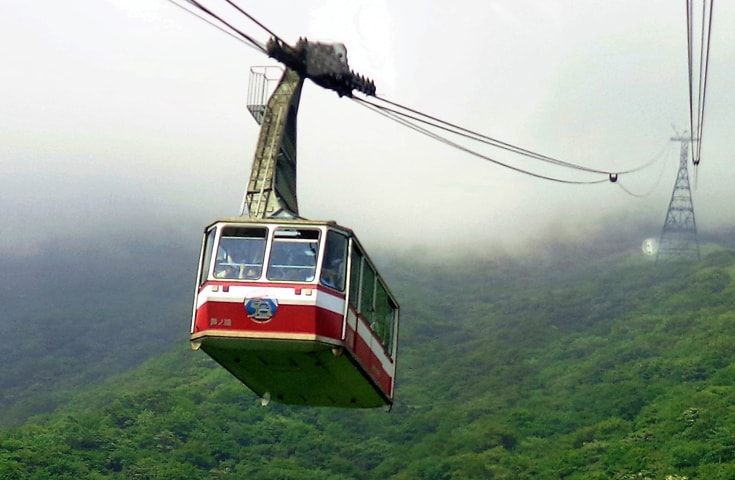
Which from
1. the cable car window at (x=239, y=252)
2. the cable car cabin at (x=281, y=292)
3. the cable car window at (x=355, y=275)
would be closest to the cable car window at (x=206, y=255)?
the cable car cabin at (x=281, y=292)

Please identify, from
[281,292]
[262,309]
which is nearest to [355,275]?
[281,292]

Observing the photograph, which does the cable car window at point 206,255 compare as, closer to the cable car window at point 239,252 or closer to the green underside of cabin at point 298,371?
the cable car window at point 239,252

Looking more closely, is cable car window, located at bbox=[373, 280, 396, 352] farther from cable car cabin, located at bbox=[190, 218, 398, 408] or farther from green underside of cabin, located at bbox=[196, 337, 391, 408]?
cable car cabin, located at bbox=[190, 218, 398, 408]

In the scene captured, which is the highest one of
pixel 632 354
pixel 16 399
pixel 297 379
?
pixel 297 379

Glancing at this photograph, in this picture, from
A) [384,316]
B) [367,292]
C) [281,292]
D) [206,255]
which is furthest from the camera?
[384,316]

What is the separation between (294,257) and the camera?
22.0 meters

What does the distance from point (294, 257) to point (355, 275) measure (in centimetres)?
119

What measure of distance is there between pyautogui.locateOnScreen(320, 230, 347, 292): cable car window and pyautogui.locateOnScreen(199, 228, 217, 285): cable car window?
2042 millimetres

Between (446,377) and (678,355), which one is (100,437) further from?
(678,355)

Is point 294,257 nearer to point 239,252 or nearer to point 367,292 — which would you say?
point 239,252

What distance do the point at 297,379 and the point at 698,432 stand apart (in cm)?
8128

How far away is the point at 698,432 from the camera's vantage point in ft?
328

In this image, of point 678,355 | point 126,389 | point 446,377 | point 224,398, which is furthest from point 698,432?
point 126,389

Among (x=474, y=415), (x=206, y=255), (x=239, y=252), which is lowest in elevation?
(x=474, y=415)
